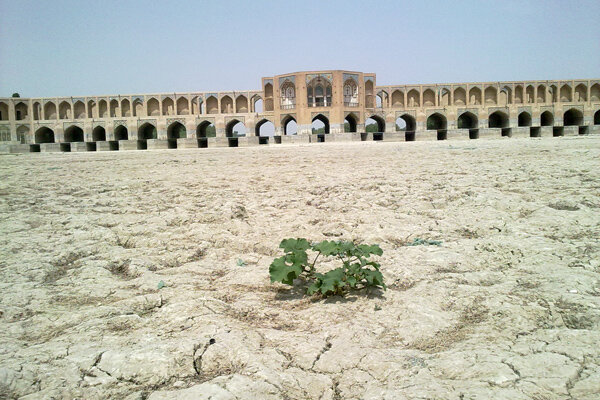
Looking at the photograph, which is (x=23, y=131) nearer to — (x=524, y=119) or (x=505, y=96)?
(x=505, y=96)

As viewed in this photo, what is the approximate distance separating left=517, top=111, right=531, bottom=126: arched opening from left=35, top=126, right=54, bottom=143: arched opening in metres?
40.1

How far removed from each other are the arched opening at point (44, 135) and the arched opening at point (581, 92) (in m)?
45.3

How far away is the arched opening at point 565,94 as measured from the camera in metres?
35.2

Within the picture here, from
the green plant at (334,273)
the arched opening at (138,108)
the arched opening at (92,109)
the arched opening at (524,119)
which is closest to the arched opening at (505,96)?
the arched opening at (524,119)

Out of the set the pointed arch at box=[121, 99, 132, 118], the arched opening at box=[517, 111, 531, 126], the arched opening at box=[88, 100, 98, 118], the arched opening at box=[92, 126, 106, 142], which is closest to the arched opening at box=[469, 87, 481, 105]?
the arched opening at box=[517, 111, 531, 126]

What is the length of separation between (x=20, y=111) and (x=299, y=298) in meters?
41.3

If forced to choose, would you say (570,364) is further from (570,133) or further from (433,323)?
(570,133)

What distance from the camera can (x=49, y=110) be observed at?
3478 cm

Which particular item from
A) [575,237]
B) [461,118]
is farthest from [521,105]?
[575,237]

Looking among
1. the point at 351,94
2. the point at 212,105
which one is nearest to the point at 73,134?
the point at 212,105

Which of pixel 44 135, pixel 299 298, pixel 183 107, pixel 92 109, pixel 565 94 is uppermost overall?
pixel 565 94

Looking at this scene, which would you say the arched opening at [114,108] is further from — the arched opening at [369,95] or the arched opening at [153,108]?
the arched opening at [369,95]

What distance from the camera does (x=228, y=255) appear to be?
9.10ft

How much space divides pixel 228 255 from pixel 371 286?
1039 mm
